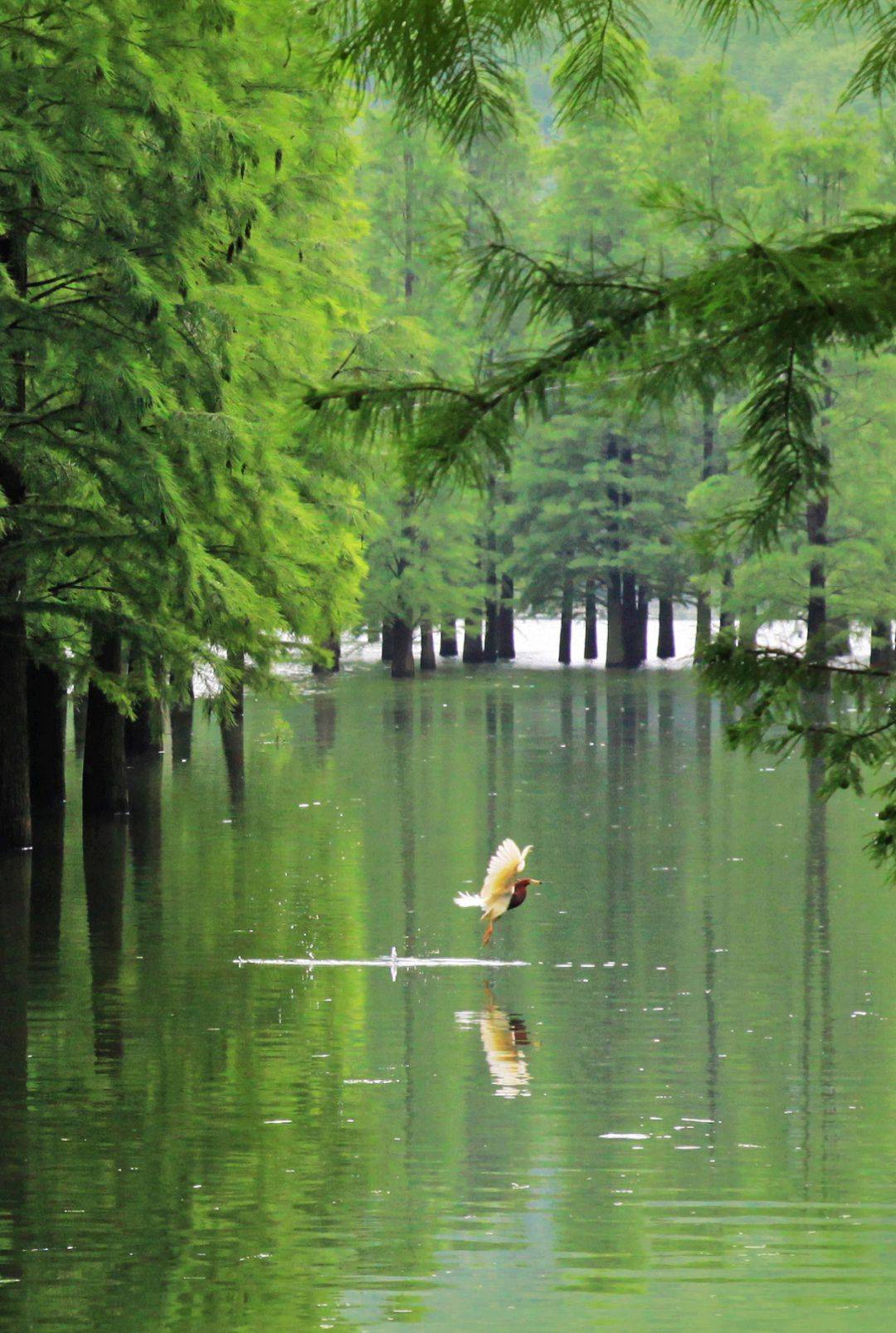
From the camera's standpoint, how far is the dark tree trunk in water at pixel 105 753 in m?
23.1

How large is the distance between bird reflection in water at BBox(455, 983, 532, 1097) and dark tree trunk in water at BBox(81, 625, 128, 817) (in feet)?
33.5

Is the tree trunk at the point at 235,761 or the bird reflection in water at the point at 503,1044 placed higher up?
the tree trunk at the point at 235,761

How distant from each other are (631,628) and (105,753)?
43.2m

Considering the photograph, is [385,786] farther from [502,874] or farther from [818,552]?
[818,552]

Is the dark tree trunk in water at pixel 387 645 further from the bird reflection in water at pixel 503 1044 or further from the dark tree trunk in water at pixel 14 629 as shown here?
the bird reflection in water at pixel 503 1044

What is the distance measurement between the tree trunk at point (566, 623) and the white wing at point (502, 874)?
5007cm


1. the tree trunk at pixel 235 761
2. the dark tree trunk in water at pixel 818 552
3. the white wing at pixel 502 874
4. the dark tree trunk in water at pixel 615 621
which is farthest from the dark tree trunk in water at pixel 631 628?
the white wing at pixel 502 874

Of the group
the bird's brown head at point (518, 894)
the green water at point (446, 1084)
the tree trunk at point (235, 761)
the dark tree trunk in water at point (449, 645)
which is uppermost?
the dark tree trunk in water at point (449, 645)

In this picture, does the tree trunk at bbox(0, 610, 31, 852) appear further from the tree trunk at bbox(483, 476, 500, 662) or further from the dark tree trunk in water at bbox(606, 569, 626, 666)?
the dark tree trunk in water at bbox(606, 569, 626, 666)

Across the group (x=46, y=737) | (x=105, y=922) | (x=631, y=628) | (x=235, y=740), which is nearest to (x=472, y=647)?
(x=631, y=628)

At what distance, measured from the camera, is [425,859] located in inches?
800

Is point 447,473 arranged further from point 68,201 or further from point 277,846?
point 277,846

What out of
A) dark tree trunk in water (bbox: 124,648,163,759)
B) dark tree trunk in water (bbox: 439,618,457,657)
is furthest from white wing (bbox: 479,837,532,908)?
dark tree trunk in water (bbox: 439,618,457,657)

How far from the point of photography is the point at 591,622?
71875 mm
